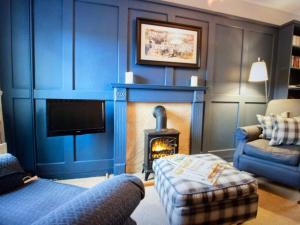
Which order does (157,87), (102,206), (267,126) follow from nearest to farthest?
(102,206) → (267,126) → (157,87)

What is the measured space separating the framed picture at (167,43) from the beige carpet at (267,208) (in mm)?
1683

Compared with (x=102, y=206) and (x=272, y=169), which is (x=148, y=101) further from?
(x=102, y=206)

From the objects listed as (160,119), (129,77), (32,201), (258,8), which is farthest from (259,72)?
(32,201)

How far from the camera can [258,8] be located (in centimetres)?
313

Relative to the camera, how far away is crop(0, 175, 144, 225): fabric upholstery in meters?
0.57

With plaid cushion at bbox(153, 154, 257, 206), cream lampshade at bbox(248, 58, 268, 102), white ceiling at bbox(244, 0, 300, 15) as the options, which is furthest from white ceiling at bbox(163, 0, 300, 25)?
plaid cushion at bbox(153, 154, 257, 206)

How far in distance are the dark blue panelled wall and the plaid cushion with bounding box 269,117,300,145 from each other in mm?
1567

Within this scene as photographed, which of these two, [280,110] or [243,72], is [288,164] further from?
[243,72]

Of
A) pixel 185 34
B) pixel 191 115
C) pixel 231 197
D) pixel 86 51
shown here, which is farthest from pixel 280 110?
pixel 86 51

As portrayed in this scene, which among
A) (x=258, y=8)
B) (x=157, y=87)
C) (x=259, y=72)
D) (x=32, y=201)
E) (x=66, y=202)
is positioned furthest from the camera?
(x=258, y=8)

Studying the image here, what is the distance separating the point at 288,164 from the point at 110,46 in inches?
96.3

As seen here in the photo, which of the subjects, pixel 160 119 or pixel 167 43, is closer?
pixel 160 119

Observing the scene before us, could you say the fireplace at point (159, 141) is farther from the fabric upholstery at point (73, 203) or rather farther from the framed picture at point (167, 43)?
the fabric upholstery at point (73, 203)

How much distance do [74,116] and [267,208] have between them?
86.8 inches
